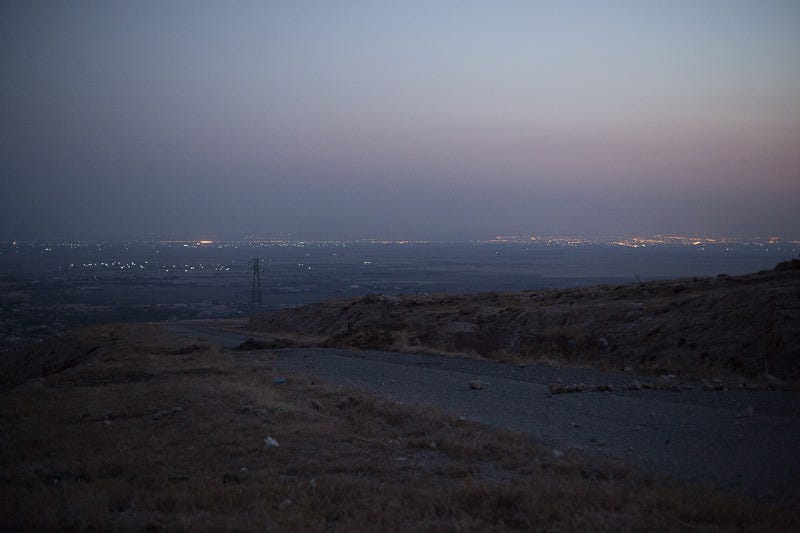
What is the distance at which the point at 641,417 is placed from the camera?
9.20 meters

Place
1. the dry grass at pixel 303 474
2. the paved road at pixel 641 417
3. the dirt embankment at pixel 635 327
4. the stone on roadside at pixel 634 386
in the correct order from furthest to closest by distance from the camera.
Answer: the dirt embankment at pixel 635 327, the stone on roadside at pixel 634 386, the paved road at pixel 641 417, the dry grass at pixel 303 474

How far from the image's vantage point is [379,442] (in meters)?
8.20

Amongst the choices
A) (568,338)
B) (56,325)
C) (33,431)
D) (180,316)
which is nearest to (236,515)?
(33,431)

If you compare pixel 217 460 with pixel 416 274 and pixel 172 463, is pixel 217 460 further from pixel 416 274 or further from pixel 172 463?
pixel 416 274

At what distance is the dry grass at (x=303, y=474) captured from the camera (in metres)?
5.43

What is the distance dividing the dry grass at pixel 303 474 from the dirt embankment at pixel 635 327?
8488mm

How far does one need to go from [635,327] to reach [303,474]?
547 inches

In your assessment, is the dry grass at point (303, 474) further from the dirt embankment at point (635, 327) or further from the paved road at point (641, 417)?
the dirt embankment at point (635, 327)

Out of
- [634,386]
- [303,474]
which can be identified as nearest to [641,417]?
[634,386]

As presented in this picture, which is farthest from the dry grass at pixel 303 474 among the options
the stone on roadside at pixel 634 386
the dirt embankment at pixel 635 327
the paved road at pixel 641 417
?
the dirt embankment at pixel 635 327

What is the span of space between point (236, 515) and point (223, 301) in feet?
273

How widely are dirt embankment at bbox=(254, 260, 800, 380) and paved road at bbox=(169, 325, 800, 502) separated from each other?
2826 millimetres

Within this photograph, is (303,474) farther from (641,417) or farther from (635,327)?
(635,327)

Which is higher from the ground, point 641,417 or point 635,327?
point 635,327
